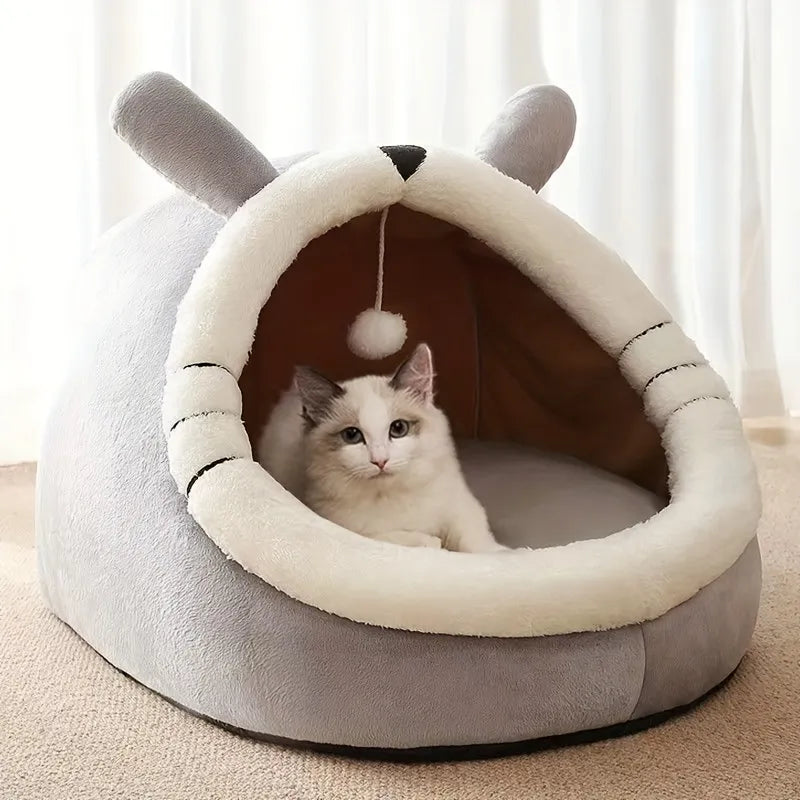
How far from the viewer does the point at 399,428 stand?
1456 millimetres

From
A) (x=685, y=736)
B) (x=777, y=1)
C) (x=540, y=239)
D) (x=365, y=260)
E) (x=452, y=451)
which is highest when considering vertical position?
(x=777, y=1)

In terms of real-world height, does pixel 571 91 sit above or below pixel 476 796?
above

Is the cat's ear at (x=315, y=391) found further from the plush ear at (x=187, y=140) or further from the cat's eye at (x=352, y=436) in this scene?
the plush ear at (x=187, y=140)

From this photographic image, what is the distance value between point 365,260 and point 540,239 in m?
0.42

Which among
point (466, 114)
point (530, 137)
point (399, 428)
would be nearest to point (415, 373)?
point (399, 428)

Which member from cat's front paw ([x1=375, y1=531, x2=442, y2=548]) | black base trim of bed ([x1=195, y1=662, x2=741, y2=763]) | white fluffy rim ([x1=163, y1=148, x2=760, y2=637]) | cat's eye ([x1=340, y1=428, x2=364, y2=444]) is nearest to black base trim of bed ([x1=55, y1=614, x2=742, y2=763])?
black base trim of bed ([x1=195, y1=662, x2=741, y2=763])

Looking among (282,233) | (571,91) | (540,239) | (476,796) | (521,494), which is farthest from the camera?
(571,91)

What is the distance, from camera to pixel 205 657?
1.22m

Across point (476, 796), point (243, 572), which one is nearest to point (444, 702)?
point (476, 796)

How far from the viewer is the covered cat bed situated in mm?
1163

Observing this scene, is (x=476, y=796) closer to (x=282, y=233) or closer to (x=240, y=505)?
(x=240, y=505)

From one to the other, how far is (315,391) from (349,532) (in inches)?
11.4

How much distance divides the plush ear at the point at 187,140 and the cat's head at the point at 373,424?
266mm

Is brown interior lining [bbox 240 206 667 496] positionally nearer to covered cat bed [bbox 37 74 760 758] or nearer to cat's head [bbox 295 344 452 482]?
covered cat bed [bbox 37 74 760 758]
